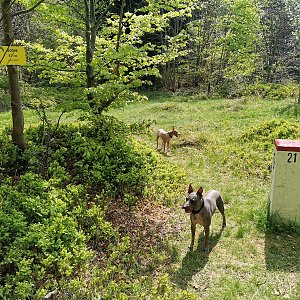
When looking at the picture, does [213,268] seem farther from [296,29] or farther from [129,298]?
[296,29]

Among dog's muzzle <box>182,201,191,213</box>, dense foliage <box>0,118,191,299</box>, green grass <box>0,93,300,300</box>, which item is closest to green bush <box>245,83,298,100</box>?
green grass <box>0,93,300,300</box>

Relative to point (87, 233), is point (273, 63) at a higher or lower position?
higher

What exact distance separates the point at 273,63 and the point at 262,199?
15.7 meters

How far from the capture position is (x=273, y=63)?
19.0 m

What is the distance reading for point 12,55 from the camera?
13.8ft

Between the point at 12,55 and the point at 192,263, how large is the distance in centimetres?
322

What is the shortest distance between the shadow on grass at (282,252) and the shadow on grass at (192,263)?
619mm

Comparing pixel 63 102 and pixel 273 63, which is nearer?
pixel 63 102

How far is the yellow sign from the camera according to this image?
417cm

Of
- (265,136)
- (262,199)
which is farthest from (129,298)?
(265,136)

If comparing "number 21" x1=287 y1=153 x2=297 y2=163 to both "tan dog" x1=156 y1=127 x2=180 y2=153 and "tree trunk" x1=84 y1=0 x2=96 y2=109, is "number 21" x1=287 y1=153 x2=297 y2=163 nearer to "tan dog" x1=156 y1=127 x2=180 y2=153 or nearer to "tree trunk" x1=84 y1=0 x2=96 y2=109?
"tree trunk" x1=84 y1=0 x2=96 y2=109

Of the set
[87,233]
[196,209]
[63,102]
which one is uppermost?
[63,102]

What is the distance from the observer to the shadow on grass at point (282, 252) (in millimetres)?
3684

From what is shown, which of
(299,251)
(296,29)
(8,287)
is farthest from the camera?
(296,29)
